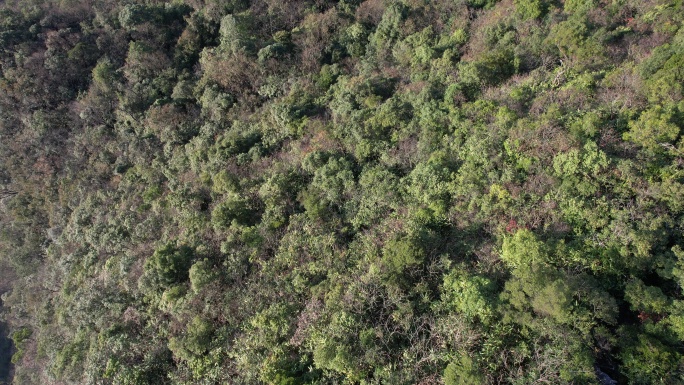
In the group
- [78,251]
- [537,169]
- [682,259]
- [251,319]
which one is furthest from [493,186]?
[78,251]

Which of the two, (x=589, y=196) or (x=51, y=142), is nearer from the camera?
(x=589, y=196)

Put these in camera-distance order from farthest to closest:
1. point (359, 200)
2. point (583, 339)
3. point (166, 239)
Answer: point (166, 239) < point (359, 200) < point (583, 339)

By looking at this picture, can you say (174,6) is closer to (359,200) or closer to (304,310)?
(359,200)

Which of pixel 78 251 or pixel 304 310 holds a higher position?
pixel 304 310

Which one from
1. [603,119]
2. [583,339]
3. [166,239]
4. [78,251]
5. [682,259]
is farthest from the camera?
[78,251]

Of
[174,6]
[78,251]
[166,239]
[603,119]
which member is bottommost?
[78,251]

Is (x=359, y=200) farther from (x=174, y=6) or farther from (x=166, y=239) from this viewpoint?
(x=174, y=6)

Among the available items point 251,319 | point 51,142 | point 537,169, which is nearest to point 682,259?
point 537,169
